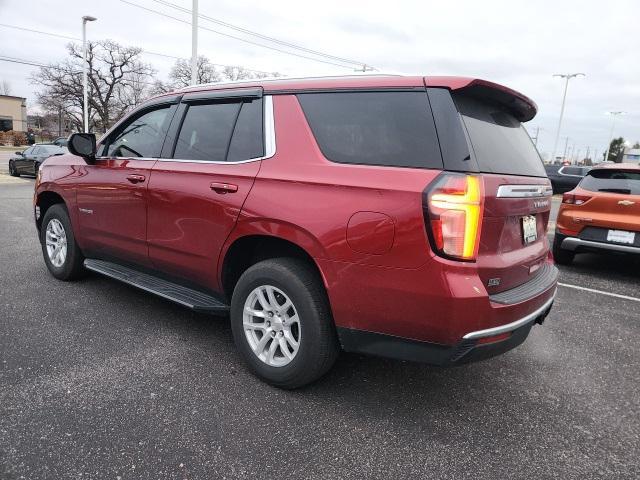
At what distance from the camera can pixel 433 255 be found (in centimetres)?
215

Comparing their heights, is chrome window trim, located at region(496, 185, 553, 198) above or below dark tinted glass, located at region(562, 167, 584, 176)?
below

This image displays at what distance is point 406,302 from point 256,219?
103cm

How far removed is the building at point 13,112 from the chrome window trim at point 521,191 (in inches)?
3339

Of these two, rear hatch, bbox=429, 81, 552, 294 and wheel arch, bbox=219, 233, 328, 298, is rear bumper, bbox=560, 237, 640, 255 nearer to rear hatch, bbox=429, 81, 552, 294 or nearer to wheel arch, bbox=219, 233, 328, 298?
rear hatch, bbox=429, 81, 552, 294

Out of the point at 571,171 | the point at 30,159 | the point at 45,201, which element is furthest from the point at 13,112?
the point at 45,201

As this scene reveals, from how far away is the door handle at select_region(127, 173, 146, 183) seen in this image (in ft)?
11.5

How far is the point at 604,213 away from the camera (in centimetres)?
580

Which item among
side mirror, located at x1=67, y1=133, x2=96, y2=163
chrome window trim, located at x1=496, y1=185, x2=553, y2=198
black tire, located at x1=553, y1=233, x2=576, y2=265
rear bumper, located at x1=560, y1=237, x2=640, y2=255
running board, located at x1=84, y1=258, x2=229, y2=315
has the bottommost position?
black tire, located at x1=553, y1=233, x2=576, y2=265

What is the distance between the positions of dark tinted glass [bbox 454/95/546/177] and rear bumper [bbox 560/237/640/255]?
3.45 metres

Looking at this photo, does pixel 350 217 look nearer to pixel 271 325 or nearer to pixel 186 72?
pixel 271 325

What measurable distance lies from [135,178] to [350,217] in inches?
80.0

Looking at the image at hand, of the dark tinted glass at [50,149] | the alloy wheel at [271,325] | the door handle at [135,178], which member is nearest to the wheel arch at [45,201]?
the door handle at [135,178]

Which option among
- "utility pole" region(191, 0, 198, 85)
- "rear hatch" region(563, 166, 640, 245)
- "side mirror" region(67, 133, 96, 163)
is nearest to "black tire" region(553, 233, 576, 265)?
"rear hatch" region(563, 166, 640, 245)

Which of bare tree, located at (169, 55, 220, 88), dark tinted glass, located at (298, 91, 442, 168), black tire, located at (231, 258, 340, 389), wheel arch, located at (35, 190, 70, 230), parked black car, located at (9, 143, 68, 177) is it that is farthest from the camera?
bare tree, located at (169, 55, 220, 88)
